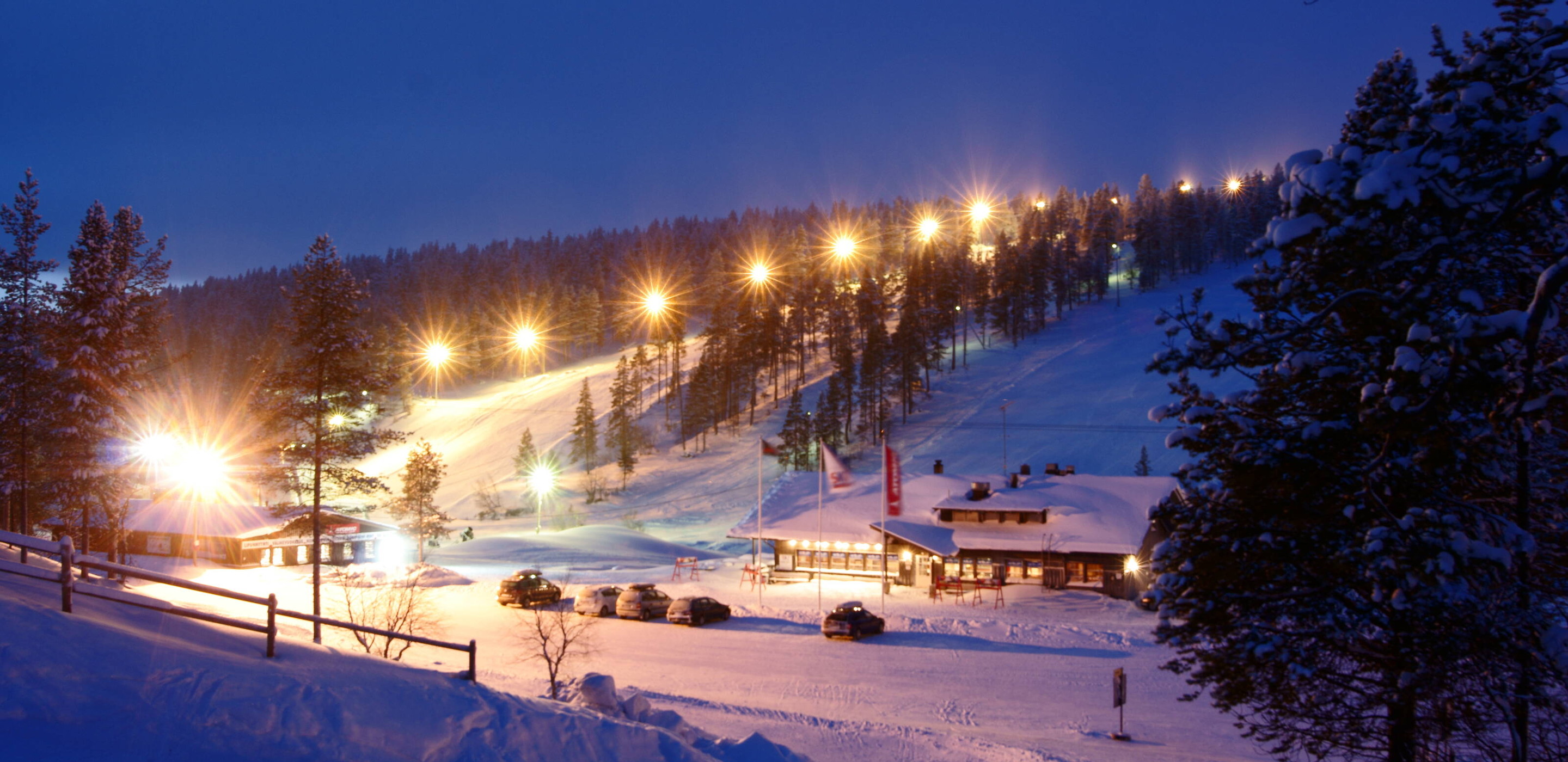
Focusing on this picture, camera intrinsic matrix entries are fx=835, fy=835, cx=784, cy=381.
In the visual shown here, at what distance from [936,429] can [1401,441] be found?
212ft

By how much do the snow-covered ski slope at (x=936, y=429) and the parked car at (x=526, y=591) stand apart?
2442 centimetres

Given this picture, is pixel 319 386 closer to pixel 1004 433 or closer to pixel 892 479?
pixel 892 479

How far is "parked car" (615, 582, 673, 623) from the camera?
3156 cm

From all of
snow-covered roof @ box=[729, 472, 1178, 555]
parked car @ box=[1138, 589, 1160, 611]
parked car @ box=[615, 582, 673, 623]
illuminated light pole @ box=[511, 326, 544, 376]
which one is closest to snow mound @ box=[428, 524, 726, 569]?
snow-covered roof @ box=[729, 472, 1178, 555]

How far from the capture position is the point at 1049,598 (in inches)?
1433

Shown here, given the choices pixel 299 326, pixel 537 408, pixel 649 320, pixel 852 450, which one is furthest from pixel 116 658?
pixel 649 320

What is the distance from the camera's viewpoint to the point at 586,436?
8294 cm

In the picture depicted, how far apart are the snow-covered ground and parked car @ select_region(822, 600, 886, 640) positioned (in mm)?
541

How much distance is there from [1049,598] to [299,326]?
30559mm

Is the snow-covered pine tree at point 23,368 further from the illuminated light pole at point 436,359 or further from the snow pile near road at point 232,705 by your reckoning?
the illuminated light pole at point 436,359

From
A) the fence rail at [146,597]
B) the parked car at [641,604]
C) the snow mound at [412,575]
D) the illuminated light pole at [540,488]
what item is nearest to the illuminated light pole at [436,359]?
the illuminated light pole at [540,488]

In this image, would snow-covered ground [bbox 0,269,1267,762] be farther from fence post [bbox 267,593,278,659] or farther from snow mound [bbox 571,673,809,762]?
snow mound [bbox 571,673,809,762]

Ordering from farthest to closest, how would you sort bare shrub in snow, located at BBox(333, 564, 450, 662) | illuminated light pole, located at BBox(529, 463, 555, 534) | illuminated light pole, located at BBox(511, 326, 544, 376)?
illuminated light pole, located at BBox(511, 326, 544, 376)
illuminated light pole, located at BBox(529, 463, 555, 534)
bare shrub in snow, located at BBox(333, 564, 450, 662)

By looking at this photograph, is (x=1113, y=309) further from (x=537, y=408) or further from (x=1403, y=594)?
(x=1403, y=594)
